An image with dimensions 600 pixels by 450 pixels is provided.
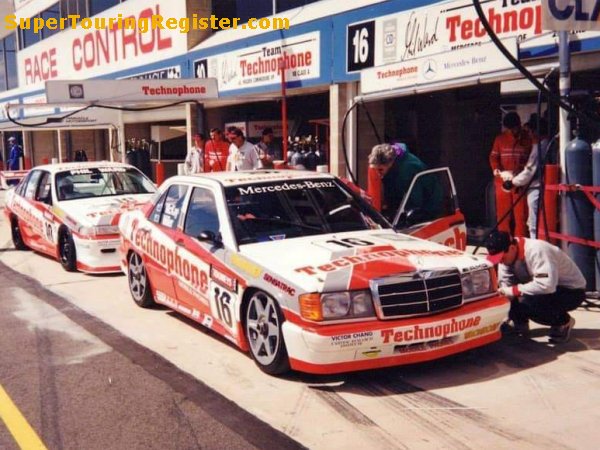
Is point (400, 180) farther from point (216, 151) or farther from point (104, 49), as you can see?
point (104, 49)

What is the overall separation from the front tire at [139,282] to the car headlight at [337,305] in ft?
9.84

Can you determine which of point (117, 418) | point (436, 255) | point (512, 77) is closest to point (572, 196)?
point (512, 77)

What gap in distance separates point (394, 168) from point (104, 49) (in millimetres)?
18403

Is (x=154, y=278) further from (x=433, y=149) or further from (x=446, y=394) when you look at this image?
(x=433, y=149)

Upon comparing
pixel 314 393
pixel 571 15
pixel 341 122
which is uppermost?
pixel 571 15

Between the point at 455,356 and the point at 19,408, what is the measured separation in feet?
10.4

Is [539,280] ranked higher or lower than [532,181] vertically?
lower

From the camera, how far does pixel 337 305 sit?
4.95 m

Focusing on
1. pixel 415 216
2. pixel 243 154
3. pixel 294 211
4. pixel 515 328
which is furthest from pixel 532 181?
pixel 243 154

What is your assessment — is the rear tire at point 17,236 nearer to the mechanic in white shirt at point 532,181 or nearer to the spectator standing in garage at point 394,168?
the spectator standing in garage at point 394,168

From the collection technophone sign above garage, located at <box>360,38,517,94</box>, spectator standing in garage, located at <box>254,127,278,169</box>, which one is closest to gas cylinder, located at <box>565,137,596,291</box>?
technophone sign above garage, located at <box>360,38,517,94</box>

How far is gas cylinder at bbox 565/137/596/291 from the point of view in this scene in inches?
285

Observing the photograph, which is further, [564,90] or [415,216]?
[564,90]

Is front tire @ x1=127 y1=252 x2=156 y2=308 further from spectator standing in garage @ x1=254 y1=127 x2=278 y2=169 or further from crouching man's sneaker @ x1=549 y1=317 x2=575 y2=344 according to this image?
spectator standing in garage @ x1=254 y1=127 x2=278 y2=169
